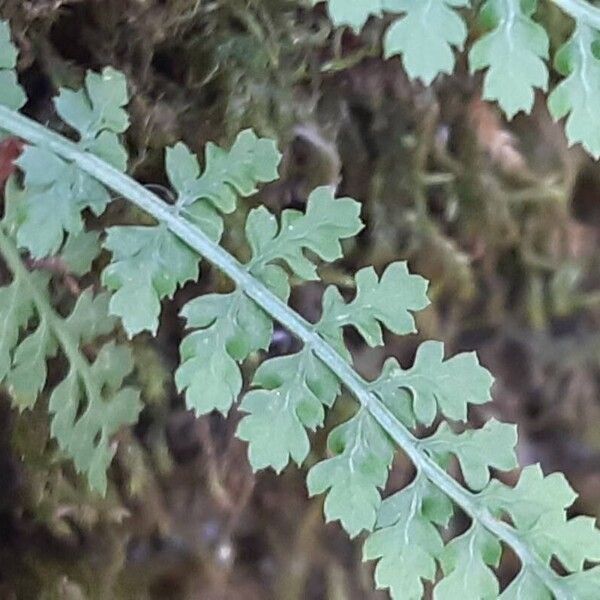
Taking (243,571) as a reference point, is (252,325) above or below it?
above

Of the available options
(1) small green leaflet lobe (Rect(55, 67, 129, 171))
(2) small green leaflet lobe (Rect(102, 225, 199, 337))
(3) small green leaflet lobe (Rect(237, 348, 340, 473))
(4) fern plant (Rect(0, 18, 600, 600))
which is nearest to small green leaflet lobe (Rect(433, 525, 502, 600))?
(4) fern plant (Rect(0, 18, 600, 600))

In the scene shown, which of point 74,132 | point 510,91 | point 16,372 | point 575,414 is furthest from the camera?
point 575,414

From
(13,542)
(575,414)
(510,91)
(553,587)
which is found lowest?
(13,542)

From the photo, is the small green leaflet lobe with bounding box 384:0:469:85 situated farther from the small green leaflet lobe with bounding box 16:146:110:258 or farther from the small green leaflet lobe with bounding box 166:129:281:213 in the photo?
the small green leaflet lobe with bounding box 16:146:110:258

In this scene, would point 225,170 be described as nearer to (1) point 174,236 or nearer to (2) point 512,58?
(1) point 174,236

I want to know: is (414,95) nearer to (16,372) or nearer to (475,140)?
(475,140)

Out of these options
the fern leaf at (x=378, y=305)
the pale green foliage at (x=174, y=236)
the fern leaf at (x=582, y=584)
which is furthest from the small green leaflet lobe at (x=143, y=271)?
the fern leaf at (x=582, y=584)

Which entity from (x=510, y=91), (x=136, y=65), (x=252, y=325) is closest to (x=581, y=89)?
(x=510, y=91)
